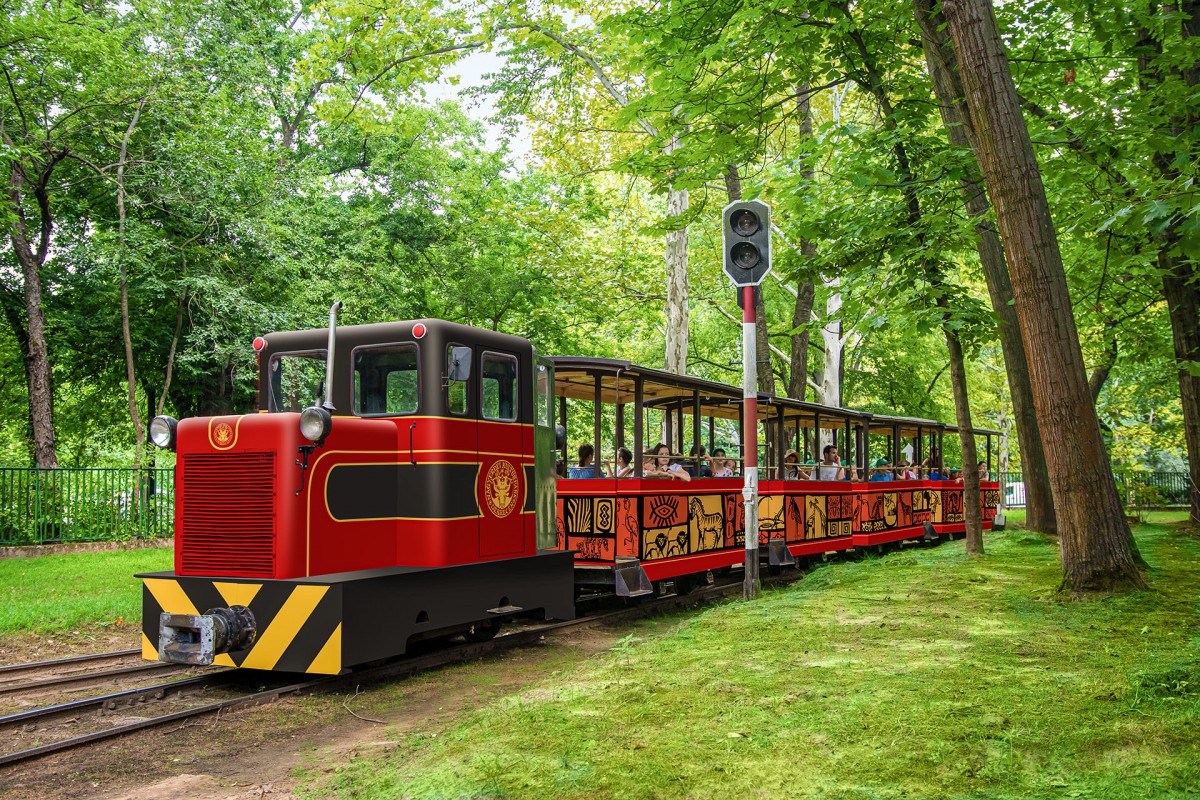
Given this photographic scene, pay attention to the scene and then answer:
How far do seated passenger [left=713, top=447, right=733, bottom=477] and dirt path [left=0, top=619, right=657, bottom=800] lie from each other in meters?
6.12

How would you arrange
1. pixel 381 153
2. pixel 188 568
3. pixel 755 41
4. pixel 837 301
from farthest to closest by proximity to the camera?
pixel 381 153
pixel 837 301
pixel 755 41
pixel 188 568

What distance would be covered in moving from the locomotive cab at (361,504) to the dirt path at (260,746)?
0.38 metres

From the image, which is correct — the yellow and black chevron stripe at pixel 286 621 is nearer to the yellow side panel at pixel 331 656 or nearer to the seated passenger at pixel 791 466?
the yellow side panel at pixel 331 656

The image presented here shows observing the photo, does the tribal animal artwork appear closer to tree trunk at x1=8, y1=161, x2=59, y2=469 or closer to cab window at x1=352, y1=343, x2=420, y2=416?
cab window at x1=352, y1=343, x2=420, y2=416

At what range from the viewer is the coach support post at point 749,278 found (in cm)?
1035

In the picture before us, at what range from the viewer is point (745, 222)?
34.2ft

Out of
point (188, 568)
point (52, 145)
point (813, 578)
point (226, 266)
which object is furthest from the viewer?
point (226, 266)

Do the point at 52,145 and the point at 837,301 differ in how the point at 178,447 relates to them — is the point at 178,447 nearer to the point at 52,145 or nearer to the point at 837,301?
the point at 52,145

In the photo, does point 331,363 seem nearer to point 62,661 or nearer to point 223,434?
point 223,434

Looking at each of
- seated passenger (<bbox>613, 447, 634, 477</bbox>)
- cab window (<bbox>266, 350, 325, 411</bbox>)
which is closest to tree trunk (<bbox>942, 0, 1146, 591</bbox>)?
seated passenger (<bbox>613, 447, 634, 477</bbox>)

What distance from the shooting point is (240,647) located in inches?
269

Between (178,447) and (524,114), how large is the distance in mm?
14387

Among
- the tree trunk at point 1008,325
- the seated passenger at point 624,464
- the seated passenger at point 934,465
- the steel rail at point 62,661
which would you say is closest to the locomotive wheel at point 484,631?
the seated passenger at point 624,464

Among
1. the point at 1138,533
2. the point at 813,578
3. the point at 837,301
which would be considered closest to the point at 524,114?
the point at 837,301
